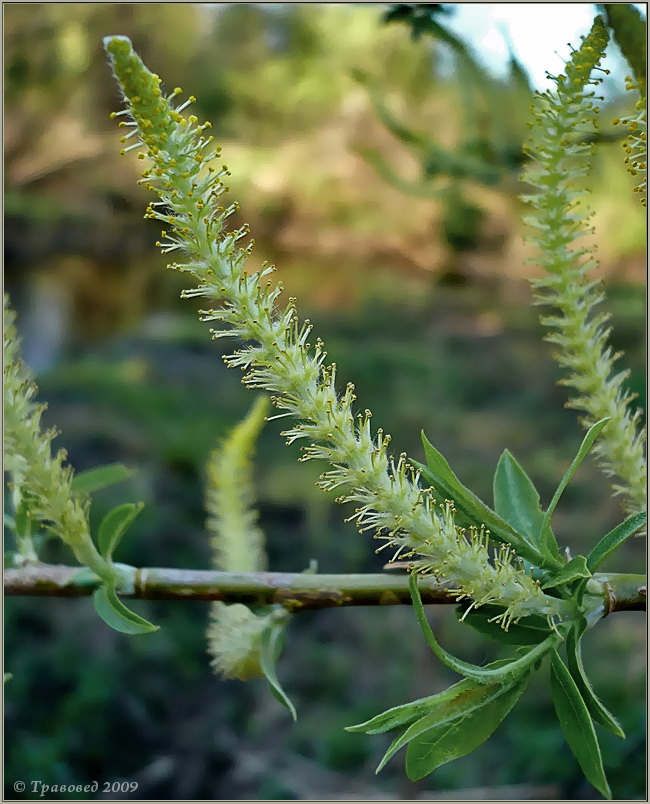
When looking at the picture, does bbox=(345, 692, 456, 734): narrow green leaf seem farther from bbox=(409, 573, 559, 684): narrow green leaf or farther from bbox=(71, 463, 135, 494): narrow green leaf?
bbox=(71, 463, 135, 494): narrow green leaf

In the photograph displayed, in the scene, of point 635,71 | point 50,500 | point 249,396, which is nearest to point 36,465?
point 50,500

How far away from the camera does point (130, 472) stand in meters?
0.55

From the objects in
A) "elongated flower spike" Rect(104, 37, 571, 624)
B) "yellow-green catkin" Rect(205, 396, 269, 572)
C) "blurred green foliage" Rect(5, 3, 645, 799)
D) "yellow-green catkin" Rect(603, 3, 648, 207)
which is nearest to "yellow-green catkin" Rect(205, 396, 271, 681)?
"yellow-green catkin" Rect(205, 396, 269, 572)

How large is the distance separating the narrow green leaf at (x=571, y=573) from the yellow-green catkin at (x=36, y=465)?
25 cm

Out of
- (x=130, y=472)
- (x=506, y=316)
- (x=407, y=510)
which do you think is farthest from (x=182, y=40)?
(x=407, y=510)

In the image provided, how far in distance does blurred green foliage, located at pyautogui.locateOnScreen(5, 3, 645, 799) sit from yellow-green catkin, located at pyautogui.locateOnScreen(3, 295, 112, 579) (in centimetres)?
50

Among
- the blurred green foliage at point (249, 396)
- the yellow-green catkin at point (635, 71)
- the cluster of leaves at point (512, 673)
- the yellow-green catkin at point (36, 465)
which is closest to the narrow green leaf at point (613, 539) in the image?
the cluster of leaves at point (512, 673)

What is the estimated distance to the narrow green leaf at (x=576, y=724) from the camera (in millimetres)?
348

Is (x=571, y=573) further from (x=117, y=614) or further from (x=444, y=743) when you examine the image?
(x=117, y=614)

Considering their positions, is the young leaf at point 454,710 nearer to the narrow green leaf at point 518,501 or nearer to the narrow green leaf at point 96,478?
the narrow green leaf at point 518,501

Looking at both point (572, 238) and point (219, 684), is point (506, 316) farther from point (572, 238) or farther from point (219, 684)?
point (572, 238)

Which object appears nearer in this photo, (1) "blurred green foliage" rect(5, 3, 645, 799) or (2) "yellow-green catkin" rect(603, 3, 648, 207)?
(2) "yellow-green catkin" rect(603, 3, 648, 207)

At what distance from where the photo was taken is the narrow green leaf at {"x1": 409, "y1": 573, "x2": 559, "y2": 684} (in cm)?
32

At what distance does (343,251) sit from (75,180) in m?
1.26
